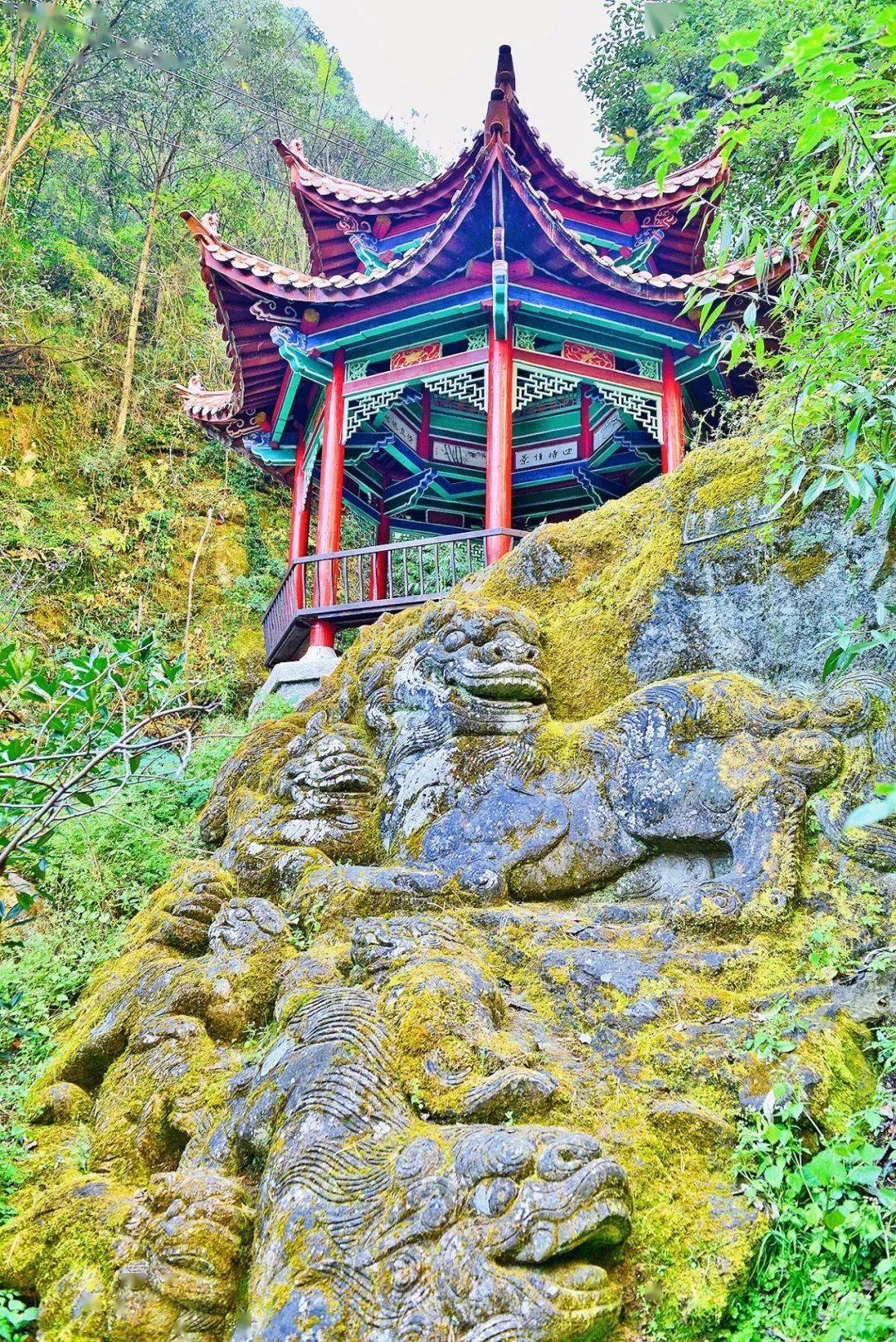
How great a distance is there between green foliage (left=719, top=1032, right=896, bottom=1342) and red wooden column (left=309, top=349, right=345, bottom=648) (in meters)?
7.73

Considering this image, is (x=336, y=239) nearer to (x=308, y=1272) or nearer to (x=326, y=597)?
(x=326, y=597)

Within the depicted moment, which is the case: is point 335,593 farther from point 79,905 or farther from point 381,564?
point 79,905

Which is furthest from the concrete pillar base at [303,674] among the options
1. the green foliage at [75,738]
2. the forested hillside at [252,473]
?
the green foliage at [75,738]

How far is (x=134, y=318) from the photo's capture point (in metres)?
16.9

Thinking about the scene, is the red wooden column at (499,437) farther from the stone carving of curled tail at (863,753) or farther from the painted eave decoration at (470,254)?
the stone carving of curled tail at (863,753)

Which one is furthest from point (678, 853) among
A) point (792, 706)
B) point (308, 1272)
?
point (308, 1272)

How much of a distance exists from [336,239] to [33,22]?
27.0 feet

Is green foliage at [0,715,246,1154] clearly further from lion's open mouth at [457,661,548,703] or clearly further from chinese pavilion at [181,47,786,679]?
chinese pavilion at [181,47,786,679]

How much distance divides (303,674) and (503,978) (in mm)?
6346

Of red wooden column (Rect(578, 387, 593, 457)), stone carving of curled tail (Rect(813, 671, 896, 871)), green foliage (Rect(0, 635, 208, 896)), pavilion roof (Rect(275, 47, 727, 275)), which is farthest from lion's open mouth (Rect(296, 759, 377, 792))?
red wooden column (Rect(578, 387, 593, 457))

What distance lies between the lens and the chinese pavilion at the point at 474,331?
9.17m

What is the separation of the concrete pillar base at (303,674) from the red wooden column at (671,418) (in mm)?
4063

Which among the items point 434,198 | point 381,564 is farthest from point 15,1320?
point 381,564

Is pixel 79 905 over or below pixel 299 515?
below
